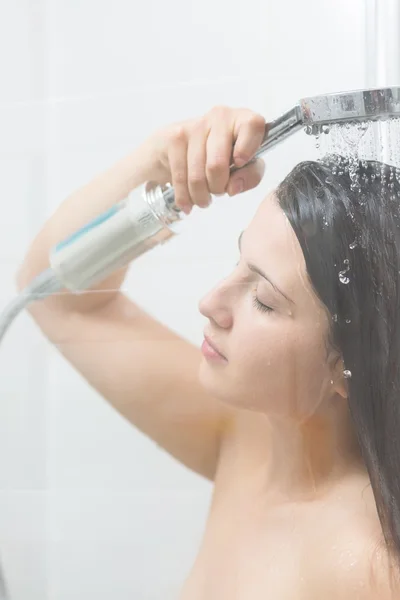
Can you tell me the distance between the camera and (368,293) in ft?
2.48

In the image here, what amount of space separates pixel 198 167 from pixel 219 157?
3 centimetres

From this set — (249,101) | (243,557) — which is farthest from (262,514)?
(249,101)

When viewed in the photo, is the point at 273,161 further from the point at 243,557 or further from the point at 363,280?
the point at 243,557

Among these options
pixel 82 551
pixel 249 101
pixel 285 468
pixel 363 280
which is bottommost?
pixel 82 551

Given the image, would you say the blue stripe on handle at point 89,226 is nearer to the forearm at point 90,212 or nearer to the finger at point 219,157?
the forearm at point 90,212

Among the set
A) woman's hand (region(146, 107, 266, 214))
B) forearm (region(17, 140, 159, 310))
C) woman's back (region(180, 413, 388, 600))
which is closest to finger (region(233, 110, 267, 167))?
woman's hand (region(146, 107, 266, 214))

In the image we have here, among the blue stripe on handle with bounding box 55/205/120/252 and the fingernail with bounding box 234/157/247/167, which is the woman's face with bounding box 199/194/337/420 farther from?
the blue stripe on handle with bounding box 55/205/120/252

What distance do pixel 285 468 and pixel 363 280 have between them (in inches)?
7.9

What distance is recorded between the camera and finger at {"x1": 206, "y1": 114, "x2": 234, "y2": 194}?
817mm

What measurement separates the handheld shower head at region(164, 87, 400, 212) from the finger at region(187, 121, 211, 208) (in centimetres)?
3

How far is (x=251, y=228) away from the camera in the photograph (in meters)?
0.82

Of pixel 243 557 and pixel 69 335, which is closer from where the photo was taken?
pixel 243 557

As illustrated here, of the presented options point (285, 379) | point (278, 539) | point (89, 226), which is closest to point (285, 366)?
point (285, 379)

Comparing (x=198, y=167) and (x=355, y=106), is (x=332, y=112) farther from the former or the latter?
(x=198, y=167)
